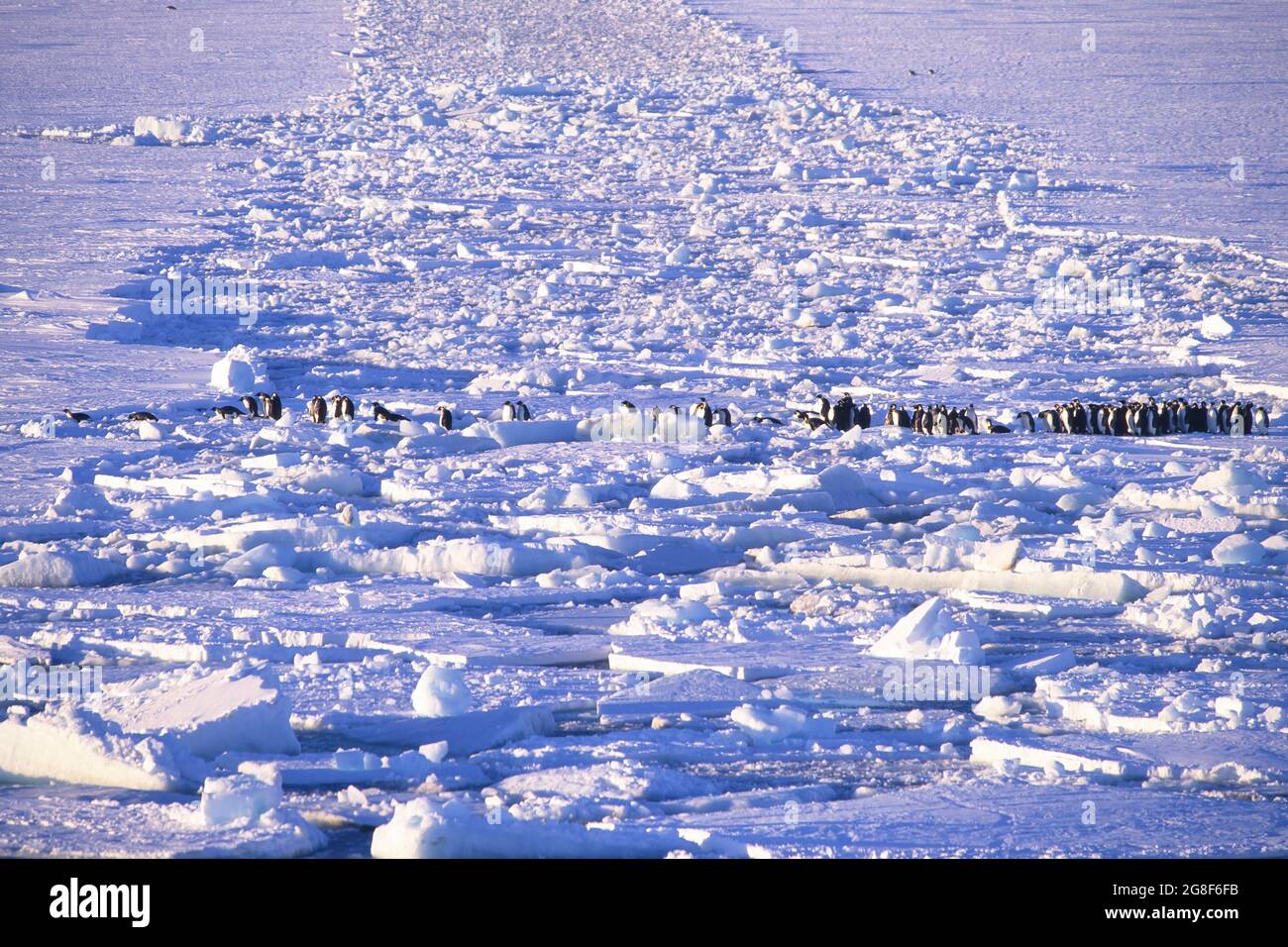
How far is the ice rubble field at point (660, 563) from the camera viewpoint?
11.3 ft

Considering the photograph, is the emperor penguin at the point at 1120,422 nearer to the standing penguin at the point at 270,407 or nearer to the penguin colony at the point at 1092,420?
the penguin colony at the point at 1092,420

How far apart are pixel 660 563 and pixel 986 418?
2780mm

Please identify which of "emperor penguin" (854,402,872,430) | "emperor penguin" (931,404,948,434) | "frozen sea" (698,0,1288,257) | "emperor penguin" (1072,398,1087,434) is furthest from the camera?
"frozen sea" (698,0,1288,257)

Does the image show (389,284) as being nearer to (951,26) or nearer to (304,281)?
(304,281)

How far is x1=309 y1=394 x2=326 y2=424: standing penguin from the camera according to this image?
7.79 meters

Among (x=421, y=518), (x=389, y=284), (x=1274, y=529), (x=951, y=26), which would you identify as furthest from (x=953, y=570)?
(x=951, y=26)

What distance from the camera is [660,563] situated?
554 centimetres

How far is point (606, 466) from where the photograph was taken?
6863mm

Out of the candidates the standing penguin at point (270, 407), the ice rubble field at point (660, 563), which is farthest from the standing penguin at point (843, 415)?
the standing penguin at point (270, 407)

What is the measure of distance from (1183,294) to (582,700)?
758 centimetres

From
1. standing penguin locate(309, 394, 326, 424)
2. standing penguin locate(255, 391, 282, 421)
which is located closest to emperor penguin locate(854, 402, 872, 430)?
standing penguin locate(309, 394, 326, 424)

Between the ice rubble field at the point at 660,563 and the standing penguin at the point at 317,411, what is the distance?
0.39ft

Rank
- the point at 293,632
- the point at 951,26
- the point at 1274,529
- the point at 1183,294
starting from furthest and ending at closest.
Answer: the point at 951,26 → the point at 1183,294 → the point at 1274,529 → the point at 293,632

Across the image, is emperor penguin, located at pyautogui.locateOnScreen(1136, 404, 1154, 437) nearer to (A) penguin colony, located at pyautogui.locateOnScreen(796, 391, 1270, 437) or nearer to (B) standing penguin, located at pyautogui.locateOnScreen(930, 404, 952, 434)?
(A) penguin colony, located at pyautogui.locateOnScreen(796, 391, 1270, 437)
